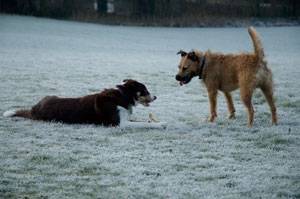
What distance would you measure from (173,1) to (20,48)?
19.5 meters

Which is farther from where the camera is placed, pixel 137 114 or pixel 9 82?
pixel 9 82

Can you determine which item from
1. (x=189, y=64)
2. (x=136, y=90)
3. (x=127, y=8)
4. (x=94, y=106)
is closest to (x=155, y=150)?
(x=94, y=106)

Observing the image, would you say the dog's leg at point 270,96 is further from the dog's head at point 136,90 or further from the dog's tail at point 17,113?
the dog's tail at point 17,113

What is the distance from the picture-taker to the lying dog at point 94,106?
7992 mm

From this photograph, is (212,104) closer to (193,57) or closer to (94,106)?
(193,57)

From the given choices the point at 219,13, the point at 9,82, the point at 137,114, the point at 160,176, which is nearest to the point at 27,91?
the point at 9,82

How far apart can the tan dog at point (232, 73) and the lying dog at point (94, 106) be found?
0.89 m

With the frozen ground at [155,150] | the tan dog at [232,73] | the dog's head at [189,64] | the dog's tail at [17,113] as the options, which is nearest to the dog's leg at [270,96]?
the tan dog at [232,73]

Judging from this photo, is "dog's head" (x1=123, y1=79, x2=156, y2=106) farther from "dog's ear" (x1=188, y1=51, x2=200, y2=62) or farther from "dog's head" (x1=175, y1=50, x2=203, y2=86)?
"dog's ear" (x1=188, y1=51, x2=200, y2=62)

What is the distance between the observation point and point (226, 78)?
8422 millimetres

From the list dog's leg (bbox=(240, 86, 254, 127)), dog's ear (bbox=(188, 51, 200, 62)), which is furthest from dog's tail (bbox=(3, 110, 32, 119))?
dog's leg (bbox=(240, 86, 254, 127))

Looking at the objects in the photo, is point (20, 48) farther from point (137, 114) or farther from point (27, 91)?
point (137, 114)

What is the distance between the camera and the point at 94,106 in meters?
8.05

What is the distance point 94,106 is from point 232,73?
210cm
